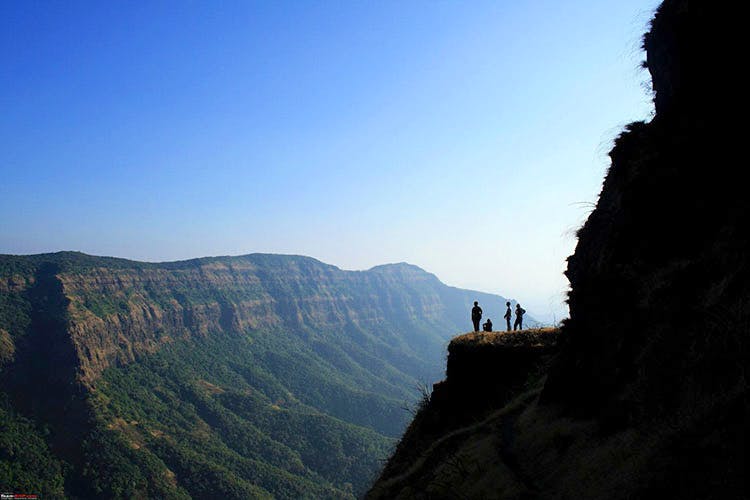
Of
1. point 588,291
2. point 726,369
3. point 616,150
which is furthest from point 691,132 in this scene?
point 726,369

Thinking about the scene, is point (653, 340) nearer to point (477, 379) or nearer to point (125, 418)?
point (477, 379)

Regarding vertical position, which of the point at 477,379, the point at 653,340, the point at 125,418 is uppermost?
the point at 653,340

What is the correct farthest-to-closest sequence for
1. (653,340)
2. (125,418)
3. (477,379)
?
1. (125,418)
2. (477,379)
3. (653,340)

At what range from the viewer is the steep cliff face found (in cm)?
416

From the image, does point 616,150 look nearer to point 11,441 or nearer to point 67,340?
point 11,441

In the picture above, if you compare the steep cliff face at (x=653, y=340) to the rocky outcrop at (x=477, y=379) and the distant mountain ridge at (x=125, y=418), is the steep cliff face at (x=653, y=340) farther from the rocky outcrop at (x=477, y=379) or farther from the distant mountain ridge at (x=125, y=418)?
the distant mountain ridge at (x=125, y=418)

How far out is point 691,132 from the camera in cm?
764

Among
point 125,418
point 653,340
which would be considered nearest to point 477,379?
point 653,340

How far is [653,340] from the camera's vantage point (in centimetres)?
598

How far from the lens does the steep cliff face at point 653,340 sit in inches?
164

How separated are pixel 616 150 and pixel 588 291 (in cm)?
347

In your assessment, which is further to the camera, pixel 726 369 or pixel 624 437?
pixel 624 437

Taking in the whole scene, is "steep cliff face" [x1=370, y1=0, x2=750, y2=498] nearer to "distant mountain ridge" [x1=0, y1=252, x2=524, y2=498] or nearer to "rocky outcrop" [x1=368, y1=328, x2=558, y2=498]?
"rocky outcrop" [x1=368, y1=328, x2=558, y2=498]

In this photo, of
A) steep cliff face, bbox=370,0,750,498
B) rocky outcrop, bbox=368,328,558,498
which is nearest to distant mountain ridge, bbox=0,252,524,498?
rocky outcrop, bbox=368,328,558,498
